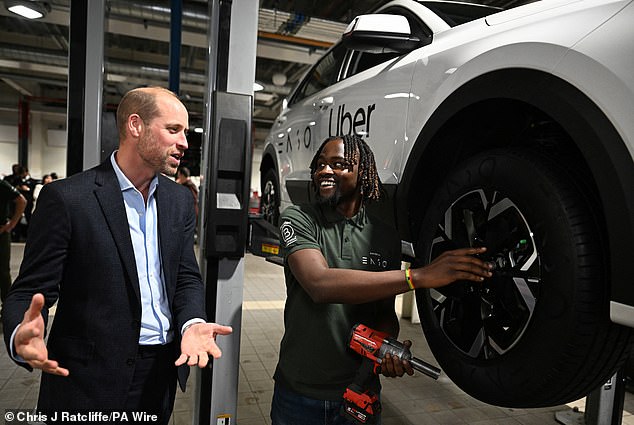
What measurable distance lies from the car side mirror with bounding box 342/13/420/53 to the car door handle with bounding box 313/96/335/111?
0.60 metres

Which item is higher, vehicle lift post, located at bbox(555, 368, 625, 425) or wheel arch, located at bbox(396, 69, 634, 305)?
wheel arch, located at bbox(396, 69, 634, 305)

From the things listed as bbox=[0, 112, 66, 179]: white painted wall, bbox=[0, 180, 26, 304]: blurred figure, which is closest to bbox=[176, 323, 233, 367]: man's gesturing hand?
bbox=[0, 180, 26, 304]: blurred figure

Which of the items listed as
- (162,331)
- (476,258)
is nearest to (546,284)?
(476,258)

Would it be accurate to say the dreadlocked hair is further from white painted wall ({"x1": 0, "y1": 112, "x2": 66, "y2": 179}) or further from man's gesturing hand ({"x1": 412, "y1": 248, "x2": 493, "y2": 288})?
white painted wall ({"x1": 0, "y1": 112, "x2": 66, "y2": 179})

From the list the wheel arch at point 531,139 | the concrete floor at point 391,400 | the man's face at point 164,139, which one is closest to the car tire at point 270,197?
the concrete floor at point 391,400

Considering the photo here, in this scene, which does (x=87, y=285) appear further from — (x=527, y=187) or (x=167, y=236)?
(x=527, y=187)

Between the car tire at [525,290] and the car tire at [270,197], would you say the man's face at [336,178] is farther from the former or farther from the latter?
the car tire at [270,197]

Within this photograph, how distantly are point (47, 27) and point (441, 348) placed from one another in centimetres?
843

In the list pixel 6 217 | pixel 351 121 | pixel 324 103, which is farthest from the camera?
pixel 6 217

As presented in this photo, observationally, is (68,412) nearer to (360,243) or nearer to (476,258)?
(360,243)

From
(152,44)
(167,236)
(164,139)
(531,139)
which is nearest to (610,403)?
(531,139)

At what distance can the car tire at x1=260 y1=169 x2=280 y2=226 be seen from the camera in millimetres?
3508

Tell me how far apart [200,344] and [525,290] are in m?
0.79

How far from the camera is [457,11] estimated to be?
6.15ft
